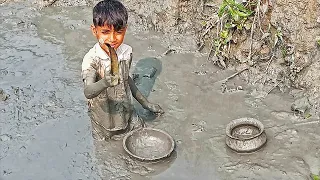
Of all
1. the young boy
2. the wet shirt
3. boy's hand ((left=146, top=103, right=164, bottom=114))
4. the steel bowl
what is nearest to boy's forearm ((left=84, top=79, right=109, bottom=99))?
the young boy

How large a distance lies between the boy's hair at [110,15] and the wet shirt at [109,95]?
1.34 ft

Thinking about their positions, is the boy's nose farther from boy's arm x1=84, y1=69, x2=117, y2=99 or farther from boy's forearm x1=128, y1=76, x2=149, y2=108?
boy's forearm x1=128, y1=76, x2=149, y2=108

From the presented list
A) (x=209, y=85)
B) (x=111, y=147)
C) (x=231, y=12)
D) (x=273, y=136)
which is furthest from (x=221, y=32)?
(x=111, y=147)

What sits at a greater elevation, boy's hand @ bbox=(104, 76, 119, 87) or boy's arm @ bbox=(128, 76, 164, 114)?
boy's hand @ bbox=(104, 76, 119, 87)

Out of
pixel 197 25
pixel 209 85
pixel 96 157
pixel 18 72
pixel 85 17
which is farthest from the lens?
pixel 85 17

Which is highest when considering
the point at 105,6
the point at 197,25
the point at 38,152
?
the point at 105,6

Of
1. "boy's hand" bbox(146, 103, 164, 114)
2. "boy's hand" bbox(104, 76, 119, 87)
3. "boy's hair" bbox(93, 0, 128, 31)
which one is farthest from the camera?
"boy's hand" bbox(146, 103, 164, 114)

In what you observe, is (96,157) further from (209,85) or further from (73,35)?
(73,35)

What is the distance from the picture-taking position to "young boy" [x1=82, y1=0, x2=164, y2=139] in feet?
15.9

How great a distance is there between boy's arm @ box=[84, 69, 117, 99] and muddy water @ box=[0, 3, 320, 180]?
0.83 m

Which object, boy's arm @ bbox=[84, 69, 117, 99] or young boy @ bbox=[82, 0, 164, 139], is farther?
young boy @ bbox=[82, 0, 164, 139]

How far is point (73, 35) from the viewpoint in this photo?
7965 millimetres

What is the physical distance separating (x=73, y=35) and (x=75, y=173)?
346 centimetres

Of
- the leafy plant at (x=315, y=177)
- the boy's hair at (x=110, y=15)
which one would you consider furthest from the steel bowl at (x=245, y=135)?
the boy's hair at (x=110, y=15)
